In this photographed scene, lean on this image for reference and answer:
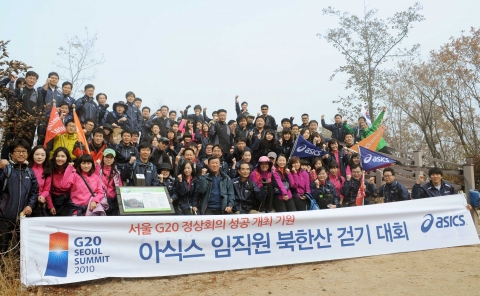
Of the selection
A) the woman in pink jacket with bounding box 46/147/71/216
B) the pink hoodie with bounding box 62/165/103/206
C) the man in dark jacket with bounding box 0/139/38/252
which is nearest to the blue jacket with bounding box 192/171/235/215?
the pink hoodie with bounding box 62/165/103/206

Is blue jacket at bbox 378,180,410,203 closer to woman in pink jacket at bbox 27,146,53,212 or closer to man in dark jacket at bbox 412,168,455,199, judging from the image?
man in dark jacket at bbox 412,168,455,199

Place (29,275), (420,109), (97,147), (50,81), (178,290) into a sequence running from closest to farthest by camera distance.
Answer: (29,275)
(178,290)
(97,147)
(50,81)
(420,109)

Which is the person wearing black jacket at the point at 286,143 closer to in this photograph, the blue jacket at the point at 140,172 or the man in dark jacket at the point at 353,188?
the man in dark jacket at the point at 353,188

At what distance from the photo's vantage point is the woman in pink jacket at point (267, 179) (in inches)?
284

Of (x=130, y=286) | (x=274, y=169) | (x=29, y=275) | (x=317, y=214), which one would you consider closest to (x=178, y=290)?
(x=130, y=286)

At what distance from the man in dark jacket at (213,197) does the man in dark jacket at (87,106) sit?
3.66 meters

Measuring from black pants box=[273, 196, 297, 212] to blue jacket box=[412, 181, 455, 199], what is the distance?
251cm

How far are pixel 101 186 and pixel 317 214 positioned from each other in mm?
3478

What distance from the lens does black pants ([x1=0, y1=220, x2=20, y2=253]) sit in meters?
5.02

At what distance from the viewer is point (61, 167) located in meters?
5.67

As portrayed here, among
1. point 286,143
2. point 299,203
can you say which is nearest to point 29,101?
point 286,143

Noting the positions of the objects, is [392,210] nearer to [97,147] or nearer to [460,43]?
[97,147]

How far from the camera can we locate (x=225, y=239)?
18.2 feet

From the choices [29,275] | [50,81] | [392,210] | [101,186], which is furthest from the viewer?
[50,81]
